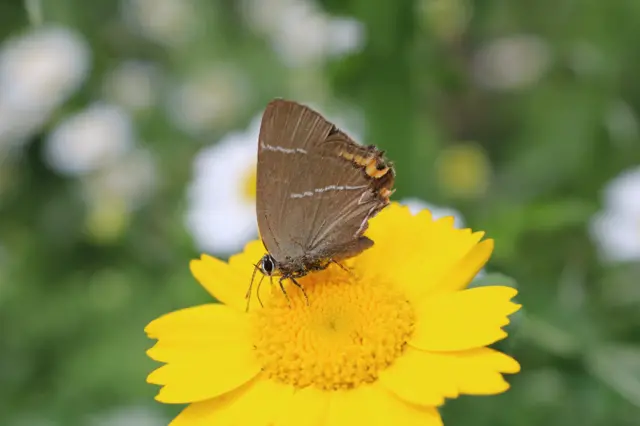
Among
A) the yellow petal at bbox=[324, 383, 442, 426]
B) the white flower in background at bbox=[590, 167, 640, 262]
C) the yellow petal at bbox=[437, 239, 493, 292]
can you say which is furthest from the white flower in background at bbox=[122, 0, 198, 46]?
the yellow petal at bbox=[324, 383, 442, 426]

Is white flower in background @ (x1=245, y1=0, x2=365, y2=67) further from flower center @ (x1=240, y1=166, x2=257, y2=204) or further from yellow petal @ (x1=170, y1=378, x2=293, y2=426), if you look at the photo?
yellow petal @ (x1=170, y1=378, x2=293, y2=426)

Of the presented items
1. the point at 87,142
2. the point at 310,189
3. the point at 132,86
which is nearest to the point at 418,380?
the point at 310,189

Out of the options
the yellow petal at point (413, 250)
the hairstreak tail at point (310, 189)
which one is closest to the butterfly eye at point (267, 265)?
the hairstreak tail at point (310, 189)

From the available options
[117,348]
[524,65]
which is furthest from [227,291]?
[524,65]

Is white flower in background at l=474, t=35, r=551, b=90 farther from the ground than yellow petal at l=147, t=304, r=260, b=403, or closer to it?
farther from the ground

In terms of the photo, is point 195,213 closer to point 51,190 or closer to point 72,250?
point 72,250

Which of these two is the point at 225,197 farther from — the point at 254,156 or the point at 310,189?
the point at 310,189

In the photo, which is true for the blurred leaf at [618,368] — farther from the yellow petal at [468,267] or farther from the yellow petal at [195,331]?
the yellow petal at [195,331]
